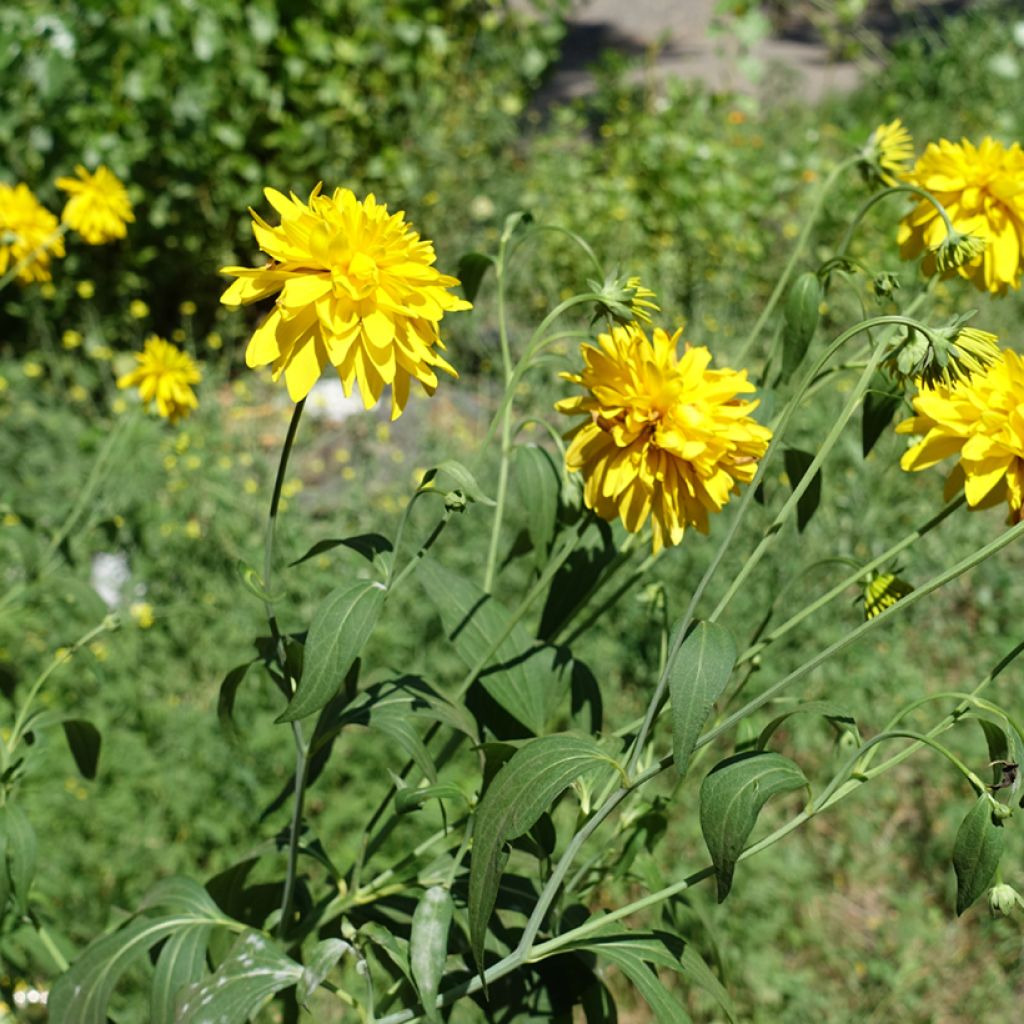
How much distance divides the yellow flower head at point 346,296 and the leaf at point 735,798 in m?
0.36

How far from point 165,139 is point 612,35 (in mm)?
5004

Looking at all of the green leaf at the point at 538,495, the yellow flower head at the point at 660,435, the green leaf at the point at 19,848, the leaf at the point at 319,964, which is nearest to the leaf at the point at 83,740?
the green leaf at the point at 19,848

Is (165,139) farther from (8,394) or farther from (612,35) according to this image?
(612,35)

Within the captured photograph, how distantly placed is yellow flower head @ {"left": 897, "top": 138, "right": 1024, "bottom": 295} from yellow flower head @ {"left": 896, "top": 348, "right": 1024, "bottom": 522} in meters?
0.22

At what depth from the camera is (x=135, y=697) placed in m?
2.34

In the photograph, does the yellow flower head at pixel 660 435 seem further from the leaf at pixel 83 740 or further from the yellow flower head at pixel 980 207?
the leaf at pixel 83 740

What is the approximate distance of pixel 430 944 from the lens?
91 centimetres

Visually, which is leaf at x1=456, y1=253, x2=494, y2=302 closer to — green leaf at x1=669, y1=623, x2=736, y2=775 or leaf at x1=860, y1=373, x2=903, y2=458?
leaf at x1=860, y1=373, x2=903, y2=458

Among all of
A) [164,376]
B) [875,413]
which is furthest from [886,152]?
[164,376]

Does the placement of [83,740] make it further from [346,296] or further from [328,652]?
[346,296]

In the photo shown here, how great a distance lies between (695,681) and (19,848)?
26.7 inches

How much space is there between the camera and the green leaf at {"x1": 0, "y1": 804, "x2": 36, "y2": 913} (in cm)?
108

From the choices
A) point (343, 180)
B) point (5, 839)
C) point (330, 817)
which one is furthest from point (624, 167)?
point (5, 839)

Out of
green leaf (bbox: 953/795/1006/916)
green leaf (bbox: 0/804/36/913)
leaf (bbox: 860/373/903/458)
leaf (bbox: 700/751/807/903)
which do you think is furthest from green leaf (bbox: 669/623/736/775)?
green leaf (bbox: 0/804/36/913)
